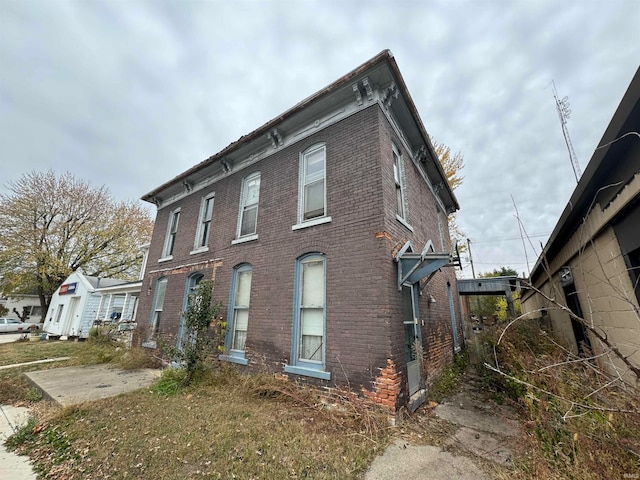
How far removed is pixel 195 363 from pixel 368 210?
544cm

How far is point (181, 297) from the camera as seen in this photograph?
365 inches

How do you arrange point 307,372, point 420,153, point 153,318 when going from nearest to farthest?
point 307,372 → point 420,153 → point 153,318

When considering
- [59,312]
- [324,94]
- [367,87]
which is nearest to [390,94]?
[367,87]

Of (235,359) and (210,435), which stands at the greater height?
(235,359)

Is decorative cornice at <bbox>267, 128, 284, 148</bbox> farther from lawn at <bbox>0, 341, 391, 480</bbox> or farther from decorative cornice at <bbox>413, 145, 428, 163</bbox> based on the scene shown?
lawn at <bbox>0, 341, 391, 480</bbox>

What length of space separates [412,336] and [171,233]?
9.97 metres

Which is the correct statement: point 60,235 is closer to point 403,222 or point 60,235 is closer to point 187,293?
point 187,293

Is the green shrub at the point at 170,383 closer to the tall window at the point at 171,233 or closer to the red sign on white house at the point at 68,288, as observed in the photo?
the tall window at the point at 171,233

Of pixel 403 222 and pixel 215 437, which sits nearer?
pixel 215 437

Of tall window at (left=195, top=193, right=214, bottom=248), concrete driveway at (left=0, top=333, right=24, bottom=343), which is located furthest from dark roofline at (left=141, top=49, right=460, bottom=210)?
concrete driveway at (left=0, top=333, right=24, bottom=343)

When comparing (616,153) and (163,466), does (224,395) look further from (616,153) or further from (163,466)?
(616,153)

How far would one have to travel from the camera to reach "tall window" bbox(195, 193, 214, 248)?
31.8 ft

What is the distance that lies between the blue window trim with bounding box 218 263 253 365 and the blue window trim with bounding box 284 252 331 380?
1531 millimetres

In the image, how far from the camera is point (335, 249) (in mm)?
5867
